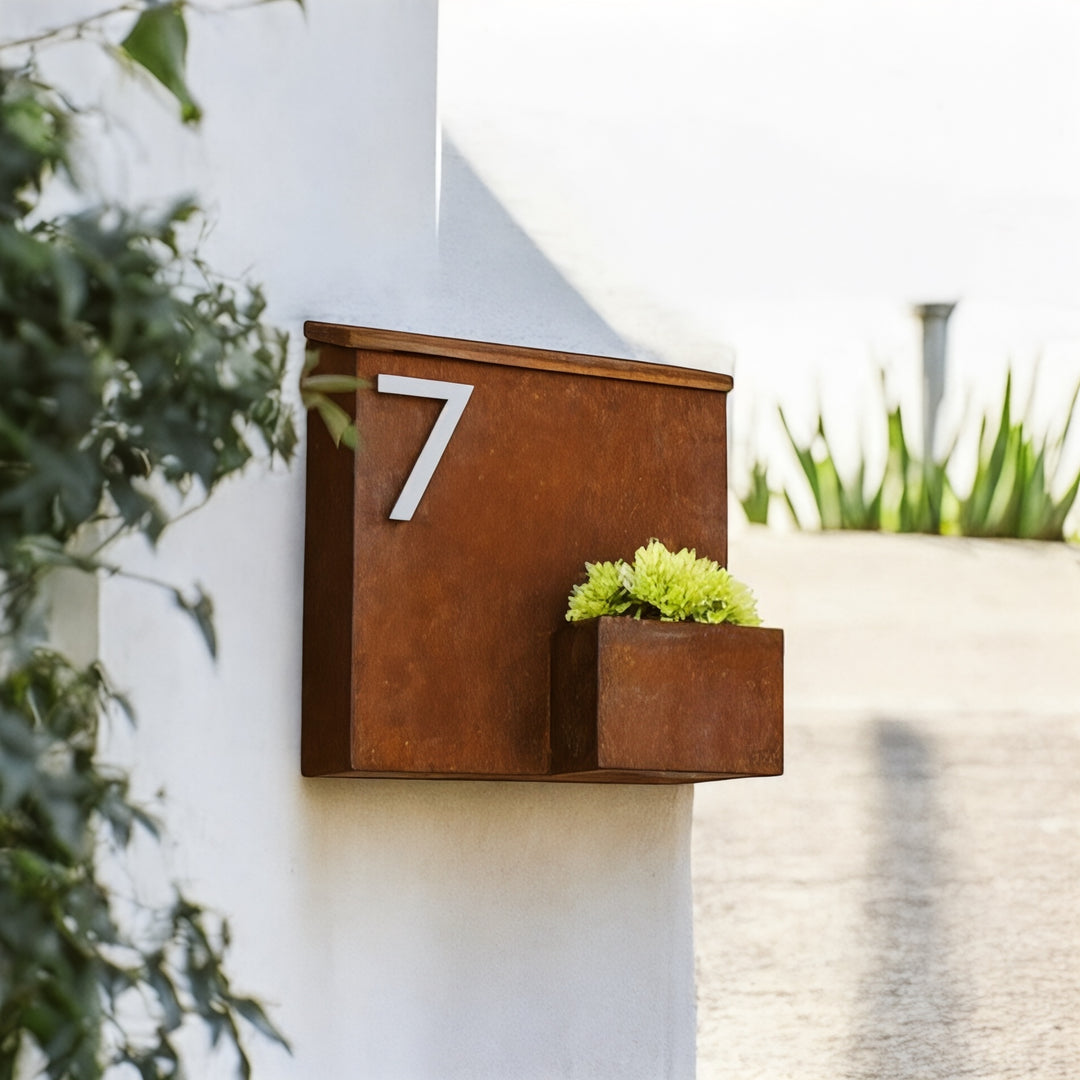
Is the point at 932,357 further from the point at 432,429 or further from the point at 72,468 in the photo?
the point at 72,468

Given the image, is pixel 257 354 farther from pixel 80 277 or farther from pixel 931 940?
pixel 931 940

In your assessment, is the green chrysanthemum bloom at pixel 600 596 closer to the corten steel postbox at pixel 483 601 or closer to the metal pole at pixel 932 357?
the corten steel postbox at pixel 483 601

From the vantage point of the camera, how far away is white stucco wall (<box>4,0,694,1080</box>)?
2574 millimetres

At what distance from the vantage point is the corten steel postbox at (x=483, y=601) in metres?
2.54

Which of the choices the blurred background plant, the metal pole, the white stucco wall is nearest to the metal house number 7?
the white stucco wall

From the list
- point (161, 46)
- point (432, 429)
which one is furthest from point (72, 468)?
point (432, 429)

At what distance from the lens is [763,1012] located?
3.60 m

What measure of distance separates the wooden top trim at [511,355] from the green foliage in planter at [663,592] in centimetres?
33

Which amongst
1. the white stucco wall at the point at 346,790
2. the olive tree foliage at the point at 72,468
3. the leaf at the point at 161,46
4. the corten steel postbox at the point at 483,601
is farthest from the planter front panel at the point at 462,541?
the leaf at the point at 161,46

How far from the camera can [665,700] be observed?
257 centimetres

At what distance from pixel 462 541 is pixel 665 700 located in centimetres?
40

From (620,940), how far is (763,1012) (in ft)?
2.79

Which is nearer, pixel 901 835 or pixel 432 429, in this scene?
pixel 432 429

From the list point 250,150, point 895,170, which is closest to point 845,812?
point 895,170
